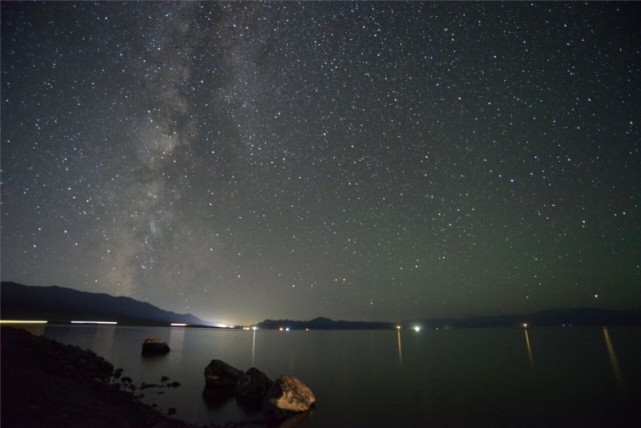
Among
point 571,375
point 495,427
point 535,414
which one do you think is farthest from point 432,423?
point 571,375

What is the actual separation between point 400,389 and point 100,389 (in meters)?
23.3

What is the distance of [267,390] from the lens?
21969 mm

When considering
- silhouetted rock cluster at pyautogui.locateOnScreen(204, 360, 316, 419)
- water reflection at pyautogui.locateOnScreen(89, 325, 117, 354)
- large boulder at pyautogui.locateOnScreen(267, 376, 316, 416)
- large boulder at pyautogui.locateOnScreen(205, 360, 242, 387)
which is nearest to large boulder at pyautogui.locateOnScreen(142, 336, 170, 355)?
water reflection at pyautogui.locateOnScreen(89, 325, 117, 354)

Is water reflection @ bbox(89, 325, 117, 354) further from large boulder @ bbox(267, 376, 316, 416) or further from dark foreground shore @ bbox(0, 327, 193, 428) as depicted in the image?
large boulder @ bbox(267, 376, 316, 416)

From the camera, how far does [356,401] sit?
75.0ft

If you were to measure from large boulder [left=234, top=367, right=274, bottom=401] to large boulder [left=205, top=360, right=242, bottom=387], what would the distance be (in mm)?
2229

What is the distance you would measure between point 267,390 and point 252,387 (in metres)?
1.14

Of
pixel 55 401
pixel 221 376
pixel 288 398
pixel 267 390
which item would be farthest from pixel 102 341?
pixel 55 401

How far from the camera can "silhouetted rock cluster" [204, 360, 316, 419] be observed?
18.3 metres

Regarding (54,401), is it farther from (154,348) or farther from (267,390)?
(154,348)

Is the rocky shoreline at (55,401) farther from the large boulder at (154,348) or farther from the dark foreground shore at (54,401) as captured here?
the large boulder at (154,348)

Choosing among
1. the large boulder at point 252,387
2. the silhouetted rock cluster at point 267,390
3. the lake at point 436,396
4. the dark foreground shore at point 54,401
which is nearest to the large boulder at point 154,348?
the lake at point 436,396

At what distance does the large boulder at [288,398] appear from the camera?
18203mm

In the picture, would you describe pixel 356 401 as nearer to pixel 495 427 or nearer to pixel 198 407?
pixel 495 427
